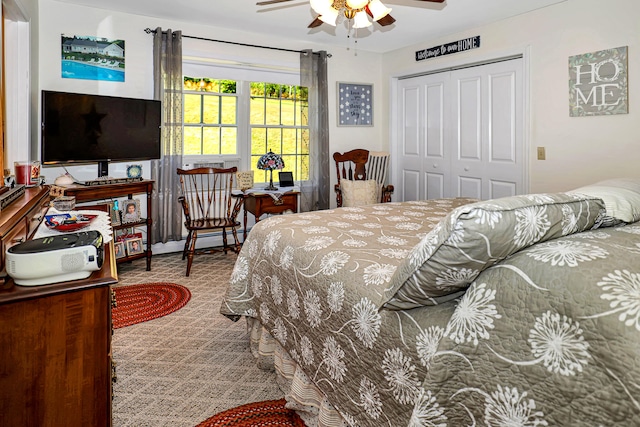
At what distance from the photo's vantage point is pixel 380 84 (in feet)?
19.2

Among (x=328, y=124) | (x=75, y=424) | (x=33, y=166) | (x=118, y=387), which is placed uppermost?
(x=328, y=124)

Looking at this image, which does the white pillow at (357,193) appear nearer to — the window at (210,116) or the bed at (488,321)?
the window at (210,116)

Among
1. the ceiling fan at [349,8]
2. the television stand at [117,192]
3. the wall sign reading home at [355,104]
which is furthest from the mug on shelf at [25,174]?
the wall sign reading home at [355,104]

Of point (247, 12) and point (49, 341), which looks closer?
point (49, 341)

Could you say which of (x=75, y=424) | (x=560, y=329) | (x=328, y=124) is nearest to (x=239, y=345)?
(x=75, y=424)

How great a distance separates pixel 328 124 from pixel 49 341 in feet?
14.9

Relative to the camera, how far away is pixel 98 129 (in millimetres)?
3811

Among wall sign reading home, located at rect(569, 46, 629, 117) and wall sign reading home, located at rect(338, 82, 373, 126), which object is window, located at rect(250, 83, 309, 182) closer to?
wall sign reading home, located at rect(338, 82, 373, 126)

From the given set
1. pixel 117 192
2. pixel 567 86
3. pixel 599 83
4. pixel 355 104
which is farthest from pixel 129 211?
pixel 599 83

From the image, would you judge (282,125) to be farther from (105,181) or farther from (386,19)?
(386,19)

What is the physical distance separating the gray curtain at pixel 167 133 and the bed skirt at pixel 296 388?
2.61 meters

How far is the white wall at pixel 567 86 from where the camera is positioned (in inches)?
134

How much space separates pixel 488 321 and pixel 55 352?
1.10 metres

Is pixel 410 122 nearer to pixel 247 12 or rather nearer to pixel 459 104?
pixel 459 104
